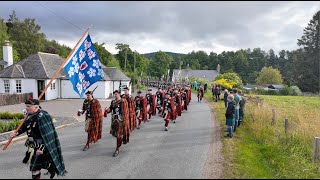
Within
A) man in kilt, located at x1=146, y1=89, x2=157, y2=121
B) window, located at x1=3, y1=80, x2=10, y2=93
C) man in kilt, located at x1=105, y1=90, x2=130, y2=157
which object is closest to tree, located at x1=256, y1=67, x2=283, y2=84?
A: window, located at x1=3, y1=80, x2=10, y2=93

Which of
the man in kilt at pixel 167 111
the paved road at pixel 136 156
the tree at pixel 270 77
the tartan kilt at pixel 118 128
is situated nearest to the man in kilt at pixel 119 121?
the tartan kilt at pixel 118 128

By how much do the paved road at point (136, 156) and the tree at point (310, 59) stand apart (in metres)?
52.5

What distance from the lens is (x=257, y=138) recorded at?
35.6 ft

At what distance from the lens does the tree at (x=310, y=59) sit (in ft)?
187

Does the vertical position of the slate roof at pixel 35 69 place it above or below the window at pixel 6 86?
above

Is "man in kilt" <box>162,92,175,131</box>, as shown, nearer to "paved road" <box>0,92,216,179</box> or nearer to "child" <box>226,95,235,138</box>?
"paved road" <box>0,92,216,179</box>

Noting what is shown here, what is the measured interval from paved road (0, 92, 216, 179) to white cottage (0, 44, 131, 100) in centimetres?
1702

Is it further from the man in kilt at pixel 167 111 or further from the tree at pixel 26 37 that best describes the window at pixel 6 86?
the tree at pixel 26 37

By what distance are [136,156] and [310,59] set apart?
195 ft

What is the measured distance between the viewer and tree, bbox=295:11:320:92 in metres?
56.9

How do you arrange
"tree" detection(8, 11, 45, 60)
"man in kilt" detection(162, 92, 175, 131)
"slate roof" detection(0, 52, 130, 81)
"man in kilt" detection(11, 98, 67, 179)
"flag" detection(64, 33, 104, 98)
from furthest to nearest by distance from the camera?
Result: 1. "tree" detection(8, 11, 45, 60)
2. "slate roof" detection(0, 52, 130, 81)
3. "man in kilt" detection(162, 92, 175, 131)
4. "flag" detection(64, 33, 104, 98)
5. "man in kilt" detection(11, 98, 67, 179)

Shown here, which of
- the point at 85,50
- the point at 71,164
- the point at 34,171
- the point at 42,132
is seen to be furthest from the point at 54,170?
the point at 85,50

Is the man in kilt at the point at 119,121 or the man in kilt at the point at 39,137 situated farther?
the man in kilt at the point at 119,121

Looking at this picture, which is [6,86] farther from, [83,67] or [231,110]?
[231,110]
